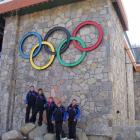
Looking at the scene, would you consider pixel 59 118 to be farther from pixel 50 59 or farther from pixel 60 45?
pixel 60 45

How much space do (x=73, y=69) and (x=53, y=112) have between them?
5.91 feet

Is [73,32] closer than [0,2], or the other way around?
[73,32]

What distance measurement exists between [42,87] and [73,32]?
2204 mm

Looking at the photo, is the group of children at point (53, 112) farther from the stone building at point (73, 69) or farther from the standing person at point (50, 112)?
the stone building at point (73, 69)

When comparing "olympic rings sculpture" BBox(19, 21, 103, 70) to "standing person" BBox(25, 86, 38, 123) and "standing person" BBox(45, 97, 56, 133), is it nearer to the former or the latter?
"standing person" BBox(25, 86, 38, 123)

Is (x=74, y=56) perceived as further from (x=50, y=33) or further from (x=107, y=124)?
(x=107, y=124)

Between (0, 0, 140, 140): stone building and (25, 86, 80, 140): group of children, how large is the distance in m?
0.61

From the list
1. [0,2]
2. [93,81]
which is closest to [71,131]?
[93,81]

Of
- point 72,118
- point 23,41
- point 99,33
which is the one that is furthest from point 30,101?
point 99,33

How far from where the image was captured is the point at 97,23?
9344 mm

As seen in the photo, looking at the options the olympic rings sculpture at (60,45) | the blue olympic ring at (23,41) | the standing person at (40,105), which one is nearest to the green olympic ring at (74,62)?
the olympic rings sculpture at (60,45)

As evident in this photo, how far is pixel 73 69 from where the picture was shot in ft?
30.8

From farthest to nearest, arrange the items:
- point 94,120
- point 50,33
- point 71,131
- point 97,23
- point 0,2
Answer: point 0,2
point 50,33
point 97,23
point 94,120
point 71,131

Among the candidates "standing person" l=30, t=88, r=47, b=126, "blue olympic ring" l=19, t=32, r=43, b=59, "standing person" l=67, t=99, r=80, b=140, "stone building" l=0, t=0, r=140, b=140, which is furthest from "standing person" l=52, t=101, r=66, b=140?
"blue olympic ring" l=19, t=32, r=43, b=59
